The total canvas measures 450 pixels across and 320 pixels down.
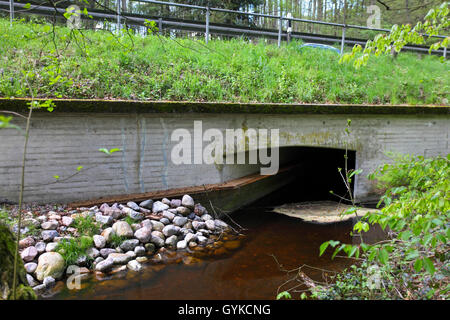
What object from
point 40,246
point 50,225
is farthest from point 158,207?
point 40,246

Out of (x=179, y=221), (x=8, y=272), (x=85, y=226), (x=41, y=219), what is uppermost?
(x=8, y=272)

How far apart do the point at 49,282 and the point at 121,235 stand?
45.0 inches

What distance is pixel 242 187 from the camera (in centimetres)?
700

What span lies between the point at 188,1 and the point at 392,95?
8.12 m

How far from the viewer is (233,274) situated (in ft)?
15.0

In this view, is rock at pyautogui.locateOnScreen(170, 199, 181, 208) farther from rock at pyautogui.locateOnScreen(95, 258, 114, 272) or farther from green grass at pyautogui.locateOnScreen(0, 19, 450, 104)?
green grass at pyautogui.locateOnScreen(0, 19, 450, 104)

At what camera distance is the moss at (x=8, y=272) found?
2.02 meters

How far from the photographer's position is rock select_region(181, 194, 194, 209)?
5.93 meters

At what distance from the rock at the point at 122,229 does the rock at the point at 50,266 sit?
86 centimetres

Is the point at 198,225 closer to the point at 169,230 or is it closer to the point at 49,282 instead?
the point at 169,230

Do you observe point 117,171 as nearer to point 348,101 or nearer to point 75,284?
point 75,284

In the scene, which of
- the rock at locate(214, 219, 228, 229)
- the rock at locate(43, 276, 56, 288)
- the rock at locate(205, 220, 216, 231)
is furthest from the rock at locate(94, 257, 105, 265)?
the rock at locate(214, 219, 228, 229)

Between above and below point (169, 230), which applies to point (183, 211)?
above

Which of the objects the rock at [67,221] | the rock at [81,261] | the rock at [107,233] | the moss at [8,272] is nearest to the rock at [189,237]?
the rock at [107,233]
